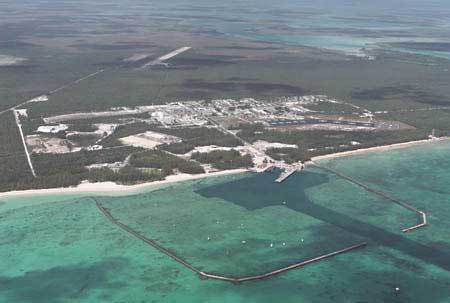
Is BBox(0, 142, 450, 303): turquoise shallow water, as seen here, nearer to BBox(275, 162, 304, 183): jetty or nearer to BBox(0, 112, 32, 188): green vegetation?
BBox(275, 162, 304, 183): jetty

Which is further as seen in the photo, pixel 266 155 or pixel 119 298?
pixel 266 155

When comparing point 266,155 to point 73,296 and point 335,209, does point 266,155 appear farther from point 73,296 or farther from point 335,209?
point 73,296

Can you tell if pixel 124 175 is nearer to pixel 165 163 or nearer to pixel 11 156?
pixel 165 163

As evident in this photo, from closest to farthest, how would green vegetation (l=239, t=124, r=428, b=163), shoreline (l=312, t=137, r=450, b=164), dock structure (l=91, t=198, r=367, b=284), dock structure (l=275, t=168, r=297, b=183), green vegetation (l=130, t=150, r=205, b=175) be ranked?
dock structure (l=91, t=198, r=367, b=284) → dock structure (l=275, t=168, r=297, b=183) → green vegetation (l=130, t=150, r=205, b=175) → shoreline (l=312, t=137, r=450, b=164) → green vegetation (l=239, t=124, r=428, b=163)

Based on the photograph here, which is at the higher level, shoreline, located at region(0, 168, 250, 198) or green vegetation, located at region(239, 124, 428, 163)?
green vegetation, located at region(239, 124, 428, 163)

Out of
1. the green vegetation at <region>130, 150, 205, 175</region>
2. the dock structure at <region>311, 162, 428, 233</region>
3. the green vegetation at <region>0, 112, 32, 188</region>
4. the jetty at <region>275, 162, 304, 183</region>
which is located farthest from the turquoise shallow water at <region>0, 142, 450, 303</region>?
the green vegetation at <region>0, 112, 32, 188</region>

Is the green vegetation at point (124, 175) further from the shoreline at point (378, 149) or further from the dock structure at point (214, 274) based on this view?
the shoreline at point (378, 149)

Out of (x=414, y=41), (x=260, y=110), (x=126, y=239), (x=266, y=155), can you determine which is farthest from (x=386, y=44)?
(x=126, y=239)
